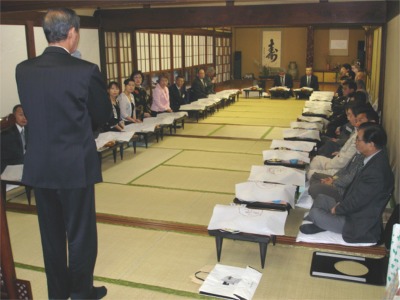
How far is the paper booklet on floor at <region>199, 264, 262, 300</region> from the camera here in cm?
254

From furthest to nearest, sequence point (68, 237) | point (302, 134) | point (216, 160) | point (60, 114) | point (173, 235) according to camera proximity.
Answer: point (302, 134), point (216, 160), point (173, 235), point (68, 237), point (60, 114)

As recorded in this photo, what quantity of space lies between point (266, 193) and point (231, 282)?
101 cm

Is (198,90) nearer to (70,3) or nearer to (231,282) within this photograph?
(70,3)

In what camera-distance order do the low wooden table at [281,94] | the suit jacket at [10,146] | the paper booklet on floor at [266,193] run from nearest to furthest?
the paper booklet on floor at [266,193]
the suit jacket at [10,146]
the low wooden table at [281,94]

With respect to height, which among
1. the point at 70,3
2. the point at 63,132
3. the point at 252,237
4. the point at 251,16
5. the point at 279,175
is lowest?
the point at 252,237

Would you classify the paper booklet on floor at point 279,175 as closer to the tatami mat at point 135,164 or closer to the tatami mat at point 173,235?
the tatami mat at point 173,235

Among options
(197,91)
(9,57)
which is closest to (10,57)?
(9,57)

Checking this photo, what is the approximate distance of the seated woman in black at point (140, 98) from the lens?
23.6 ft

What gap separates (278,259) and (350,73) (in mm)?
7409

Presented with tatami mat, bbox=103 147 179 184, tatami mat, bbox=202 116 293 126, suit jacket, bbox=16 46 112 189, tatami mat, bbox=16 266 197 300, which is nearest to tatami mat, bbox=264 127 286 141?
tatami mat, bbox=202 116 293 126

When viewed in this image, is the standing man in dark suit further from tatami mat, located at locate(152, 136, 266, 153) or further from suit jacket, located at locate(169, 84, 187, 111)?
suit jacket, located at locate(169, 84, 187, 111)

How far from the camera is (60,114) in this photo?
75.1 inches

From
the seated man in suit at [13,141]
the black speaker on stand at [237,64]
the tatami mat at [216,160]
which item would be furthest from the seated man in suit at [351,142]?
the black speaker on stand at [237,64]

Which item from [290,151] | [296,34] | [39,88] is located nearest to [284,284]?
[39,88]
